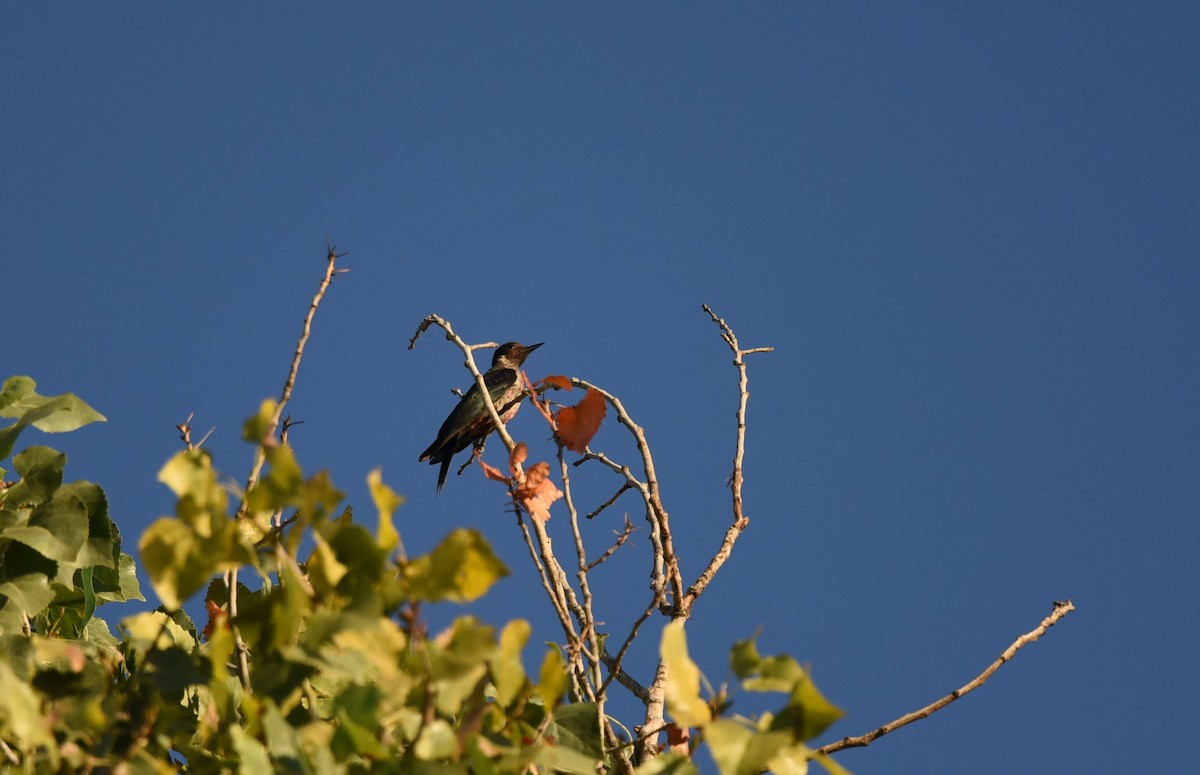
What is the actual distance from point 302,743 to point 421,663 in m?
0.23

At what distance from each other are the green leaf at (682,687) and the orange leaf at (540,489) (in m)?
1.48

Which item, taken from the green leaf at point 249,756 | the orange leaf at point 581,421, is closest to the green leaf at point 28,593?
the green leaf at point 249,756

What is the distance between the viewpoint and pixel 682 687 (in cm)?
161

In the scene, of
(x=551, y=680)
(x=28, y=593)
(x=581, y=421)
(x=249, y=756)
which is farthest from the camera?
(x=581, y=421)

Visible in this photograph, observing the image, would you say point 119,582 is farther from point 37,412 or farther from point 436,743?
point 436,743

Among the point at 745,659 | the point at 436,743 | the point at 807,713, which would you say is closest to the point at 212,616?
the point at 436,743

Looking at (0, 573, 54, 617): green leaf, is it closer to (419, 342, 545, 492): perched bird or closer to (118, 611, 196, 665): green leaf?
(118, 611, 196, 665): green leaf

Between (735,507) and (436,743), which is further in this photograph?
(735,507)

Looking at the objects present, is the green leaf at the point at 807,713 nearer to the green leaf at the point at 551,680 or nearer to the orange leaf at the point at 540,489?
the green leaf at the point at 551,680

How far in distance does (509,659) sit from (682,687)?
234mm

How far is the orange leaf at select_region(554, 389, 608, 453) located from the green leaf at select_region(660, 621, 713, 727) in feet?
5.45

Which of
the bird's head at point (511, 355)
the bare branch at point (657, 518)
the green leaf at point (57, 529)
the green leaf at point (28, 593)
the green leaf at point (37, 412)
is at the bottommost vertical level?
the green leaf at point (28, 593)

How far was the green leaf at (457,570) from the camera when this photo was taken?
1524 millimetres

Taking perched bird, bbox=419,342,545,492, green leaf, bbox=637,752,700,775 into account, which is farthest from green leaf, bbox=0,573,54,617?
perched bird, bbox=419,342,545,492
